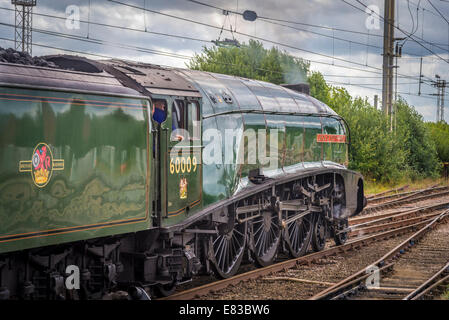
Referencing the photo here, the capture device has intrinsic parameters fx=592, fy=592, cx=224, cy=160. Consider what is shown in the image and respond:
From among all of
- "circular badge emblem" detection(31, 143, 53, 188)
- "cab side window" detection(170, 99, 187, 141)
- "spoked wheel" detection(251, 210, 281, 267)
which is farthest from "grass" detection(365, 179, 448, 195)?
"circular badge emblem" detection(31, 143, 53, 188)

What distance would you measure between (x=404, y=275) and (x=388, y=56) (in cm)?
1870

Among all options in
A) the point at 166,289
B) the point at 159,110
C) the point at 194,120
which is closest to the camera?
the point at 159,110

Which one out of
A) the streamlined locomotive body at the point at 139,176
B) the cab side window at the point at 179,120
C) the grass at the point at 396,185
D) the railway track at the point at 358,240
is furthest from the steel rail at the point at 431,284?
the grass at the point at 396,185

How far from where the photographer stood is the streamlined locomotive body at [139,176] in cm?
579

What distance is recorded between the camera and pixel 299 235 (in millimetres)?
12570

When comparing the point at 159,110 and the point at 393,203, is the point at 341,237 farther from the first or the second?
the point at 393,203

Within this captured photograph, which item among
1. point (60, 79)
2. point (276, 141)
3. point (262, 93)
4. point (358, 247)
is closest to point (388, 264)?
point (358, 247)

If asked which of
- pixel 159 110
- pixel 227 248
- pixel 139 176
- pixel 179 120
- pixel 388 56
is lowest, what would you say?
pixel 227 248

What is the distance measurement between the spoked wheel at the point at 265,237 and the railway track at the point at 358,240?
28 centimetres

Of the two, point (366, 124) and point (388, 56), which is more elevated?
point (388, 56)

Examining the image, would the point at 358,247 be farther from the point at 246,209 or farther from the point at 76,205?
the point at 76,205

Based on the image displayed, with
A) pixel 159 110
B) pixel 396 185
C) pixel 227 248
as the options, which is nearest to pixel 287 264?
pixel 227 248

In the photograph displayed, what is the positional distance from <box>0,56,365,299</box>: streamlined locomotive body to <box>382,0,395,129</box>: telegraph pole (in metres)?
16.0

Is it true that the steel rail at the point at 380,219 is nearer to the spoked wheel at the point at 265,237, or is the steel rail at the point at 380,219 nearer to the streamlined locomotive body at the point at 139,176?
the streamlined locomotive body at the point at 139,176
